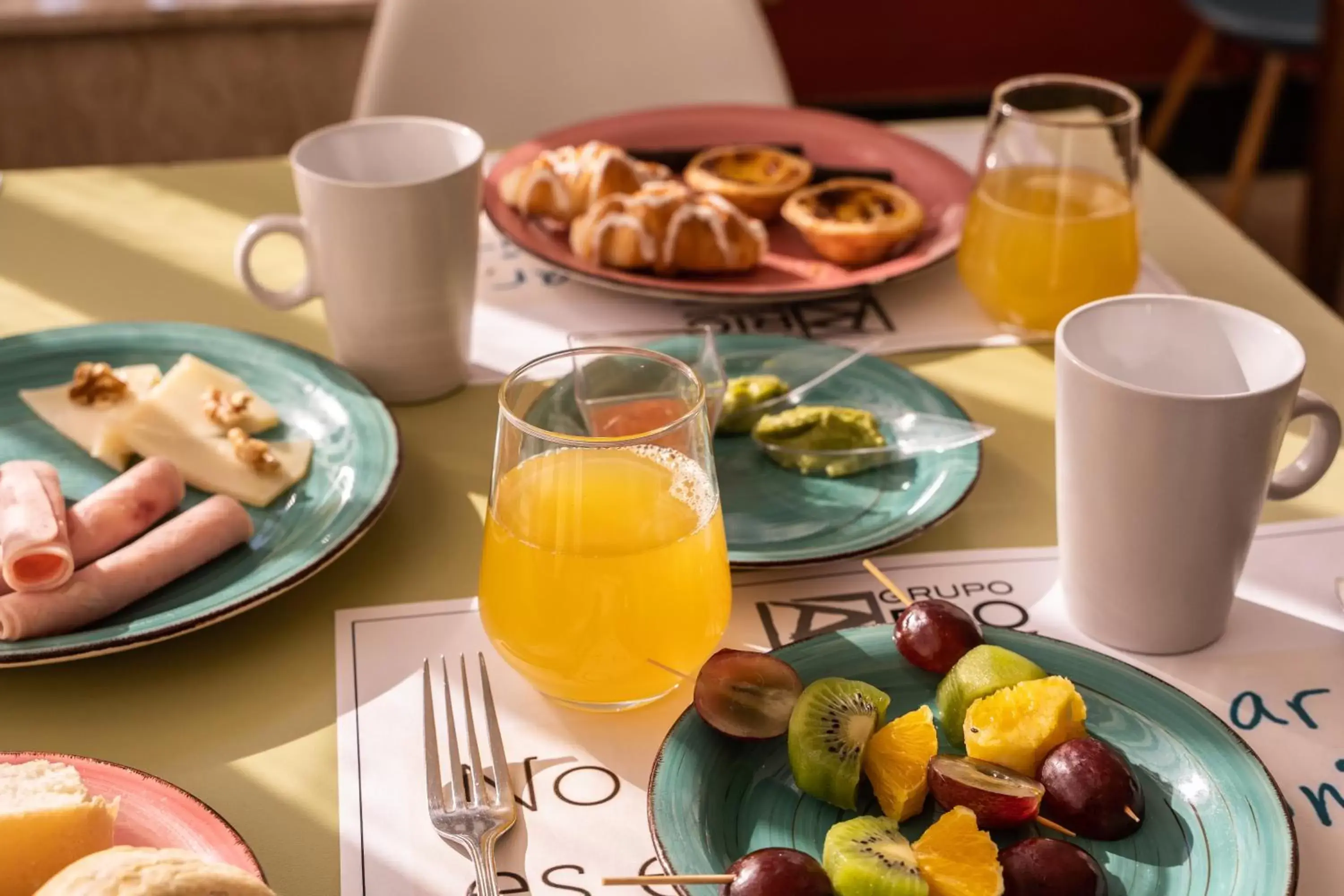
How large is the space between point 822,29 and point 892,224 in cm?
287

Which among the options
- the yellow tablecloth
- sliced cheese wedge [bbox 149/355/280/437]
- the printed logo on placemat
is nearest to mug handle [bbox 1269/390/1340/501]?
the yellow tablecloth

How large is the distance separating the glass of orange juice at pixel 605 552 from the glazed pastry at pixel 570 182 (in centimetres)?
59

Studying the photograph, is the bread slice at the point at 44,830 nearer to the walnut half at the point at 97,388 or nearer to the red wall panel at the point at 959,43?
the walnut half at the point at 97,388

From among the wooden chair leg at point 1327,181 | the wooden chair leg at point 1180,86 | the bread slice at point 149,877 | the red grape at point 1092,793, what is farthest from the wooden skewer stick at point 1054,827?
the wooden chair leg at point 1180,86

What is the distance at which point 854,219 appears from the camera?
1296 millimetres

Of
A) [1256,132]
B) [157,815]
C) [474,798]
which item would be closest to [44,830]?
[157,815]

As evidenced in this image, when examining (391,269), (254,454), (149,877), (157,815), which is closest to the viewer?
(149,877)

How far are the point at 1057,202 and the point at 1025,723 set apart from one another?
23.9 inches

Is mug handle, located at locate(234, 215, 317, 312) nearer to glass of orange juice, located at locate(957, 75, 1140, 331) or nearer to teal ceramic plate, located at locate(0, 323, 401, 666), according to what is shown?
teal ceramic plate, located at locate(0, 323, 401, 666)

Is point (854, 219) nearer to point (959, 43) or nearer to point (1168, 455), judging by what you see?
point (1168, 455)

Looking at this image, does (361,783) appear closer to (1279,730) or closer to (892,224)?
(1279,730)

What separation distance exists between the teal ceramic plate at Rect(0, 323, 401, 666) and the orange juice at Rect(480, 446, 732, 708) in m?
0.16

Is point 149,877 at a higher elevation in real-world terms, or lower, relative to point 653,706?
higher

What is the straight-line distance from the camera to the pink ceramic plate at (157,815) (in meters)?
0.60
